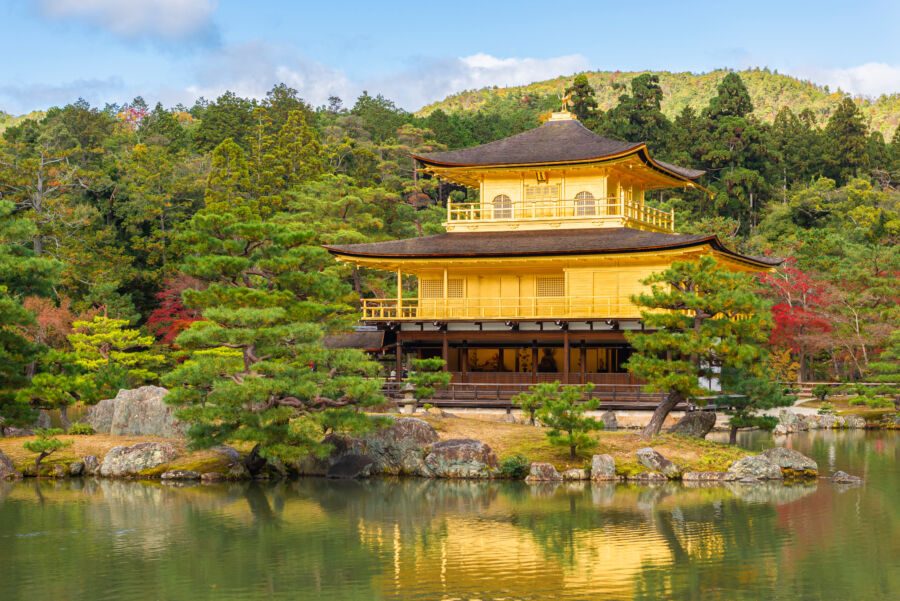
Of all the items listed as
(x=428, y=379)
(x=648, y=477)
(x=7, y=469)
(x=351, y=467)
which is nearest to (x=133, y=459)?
(x=7, y=469)

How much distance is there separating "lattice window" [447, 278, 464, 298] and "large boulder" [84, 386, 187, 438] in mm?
11857

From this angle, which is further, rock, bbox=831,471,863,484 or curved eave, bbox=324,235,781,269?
curved eave, bbox=324,235,781,269

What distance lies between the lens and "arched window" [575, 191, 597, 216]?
36.5 m

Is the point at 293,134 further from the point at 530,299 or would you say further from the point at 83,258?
the point at 530,299

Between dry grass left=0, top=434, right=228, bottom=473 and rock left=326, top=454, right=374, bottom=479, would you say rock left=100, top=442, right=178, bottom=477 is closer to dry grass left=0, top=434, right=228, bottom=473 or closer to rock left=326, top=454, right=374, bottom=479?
dry grass left=0, top=434, right=228, bottom=473

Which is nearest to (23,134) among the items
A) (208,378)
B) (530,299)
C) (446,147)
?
(446,147)

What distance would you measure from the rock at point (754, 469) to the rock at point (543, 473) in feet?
13.3

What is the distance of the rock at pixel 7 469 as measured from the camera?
80.5 feet

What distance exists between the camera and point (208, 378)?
23.9 metres

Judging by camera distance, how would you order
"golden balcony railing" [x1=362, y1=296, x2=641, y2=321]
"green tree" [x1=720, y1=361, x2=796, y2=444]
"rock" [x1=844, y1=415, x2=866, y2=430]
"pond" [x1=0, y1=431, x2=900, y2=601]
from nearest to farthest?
"pond" [x1=0, y1=431, x2=900, y2=601] < "green tree" [x1=720, y1=361, x2=796, y2=444] < "golden balcony railing" [x1=362, y1=296, x2=641, y2=321] < "rock" [x1=844, y1=415, x2=866, y2=430]

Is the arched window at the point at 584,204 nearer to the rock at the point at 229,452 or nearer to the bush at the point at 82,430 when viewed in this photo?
the rock at the point at 229,452

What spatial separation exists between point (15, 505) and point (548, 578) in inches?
482

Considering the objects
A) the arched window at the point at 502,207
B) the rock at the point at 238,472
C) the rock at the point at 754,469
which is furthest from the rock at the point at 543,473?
the arched window at the point at 502,207

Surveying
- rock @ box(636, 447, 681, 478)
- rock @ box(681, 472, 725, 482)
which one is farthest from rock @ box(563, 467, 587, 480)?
rock @ box(681, 472, 725, 482)
